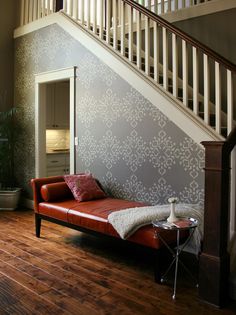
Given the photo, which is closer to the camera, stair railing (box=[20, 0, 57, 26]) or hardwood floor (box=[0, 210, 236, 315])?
hardwood floor (box=[0, 210, 236, 315])

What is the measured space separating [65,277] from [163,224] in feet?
3.34

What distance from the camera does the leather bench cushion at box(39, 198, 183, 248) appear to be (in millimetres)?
→ 2834

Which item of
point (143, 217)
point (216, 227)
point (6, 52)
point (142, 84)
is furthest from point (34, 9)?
point (216, 227)

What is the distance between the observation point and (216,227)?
7.86ft

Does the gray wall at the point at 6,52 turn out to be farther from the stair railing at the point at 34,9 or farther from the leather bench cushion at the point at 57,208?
the leather bench cushion at the point at 57,208

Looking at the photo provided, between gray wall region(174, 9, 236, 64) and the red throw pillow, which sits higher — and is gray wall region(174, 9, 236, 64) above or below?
above

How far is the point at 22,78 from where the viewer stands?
19.0ft

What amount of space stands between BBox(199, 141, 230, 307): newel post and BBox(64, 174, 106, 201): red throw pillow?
1782 mm

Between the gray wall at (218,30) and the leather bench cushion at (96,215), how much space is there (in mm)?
2314

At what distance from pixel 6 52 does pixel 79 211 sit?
12.6ft

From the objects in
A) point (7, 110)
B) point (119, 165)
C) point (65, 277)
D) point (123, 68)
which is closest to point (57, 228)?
point (119, 165)

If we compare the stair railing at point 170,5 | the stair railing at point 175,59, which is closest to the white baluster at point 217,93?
the stair railing at point 175,59

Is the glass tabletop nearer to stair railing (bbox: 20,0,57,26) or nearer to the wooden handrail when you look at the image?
the wooden handrail

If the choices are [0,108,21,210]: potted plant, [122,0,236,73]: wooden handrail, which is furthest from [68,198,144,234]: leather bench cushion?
Result: [0,108,21,210]: potted plant
